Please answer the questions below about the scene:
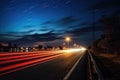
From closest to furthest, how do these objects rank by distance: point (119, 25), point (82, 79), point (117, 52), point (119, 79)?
point (119, 79) < point (82, 79) < point (117, 52) < point (119, 25)

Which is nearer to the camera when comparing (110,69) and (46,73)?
(46,73)

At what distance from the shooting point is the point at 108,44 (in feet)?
241

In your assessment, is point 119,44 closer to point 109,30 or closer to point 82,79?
point 109,30

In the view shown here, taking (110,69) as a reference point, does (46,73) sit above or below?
above

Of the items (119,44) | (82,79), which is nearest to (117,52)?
(119,44)

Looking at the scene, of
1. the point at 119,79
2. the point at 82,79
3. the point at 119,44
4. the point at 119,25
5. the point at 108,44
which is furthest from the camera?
the point at 119,25

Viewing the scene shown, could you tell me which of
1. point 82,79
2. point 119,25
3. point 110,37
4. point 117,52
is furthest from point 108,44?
point 82,79

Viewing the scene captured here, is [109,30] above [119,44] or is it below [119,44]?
above

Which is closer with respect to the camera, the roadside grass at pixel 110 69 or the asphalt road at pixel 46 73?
the asphalt road at pixel 46 73

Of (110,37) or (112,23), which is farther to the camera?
(112,23)

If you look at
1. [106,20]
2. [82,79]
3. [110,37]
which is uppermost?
[106,20]

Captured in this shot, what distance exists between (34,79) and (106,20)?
7087cm

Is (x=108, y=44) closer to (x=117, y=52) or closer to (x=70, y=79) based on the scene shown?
(x=117, y=52)

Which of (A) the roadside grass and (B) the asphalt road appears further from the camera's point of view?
(A) the roadside grass
